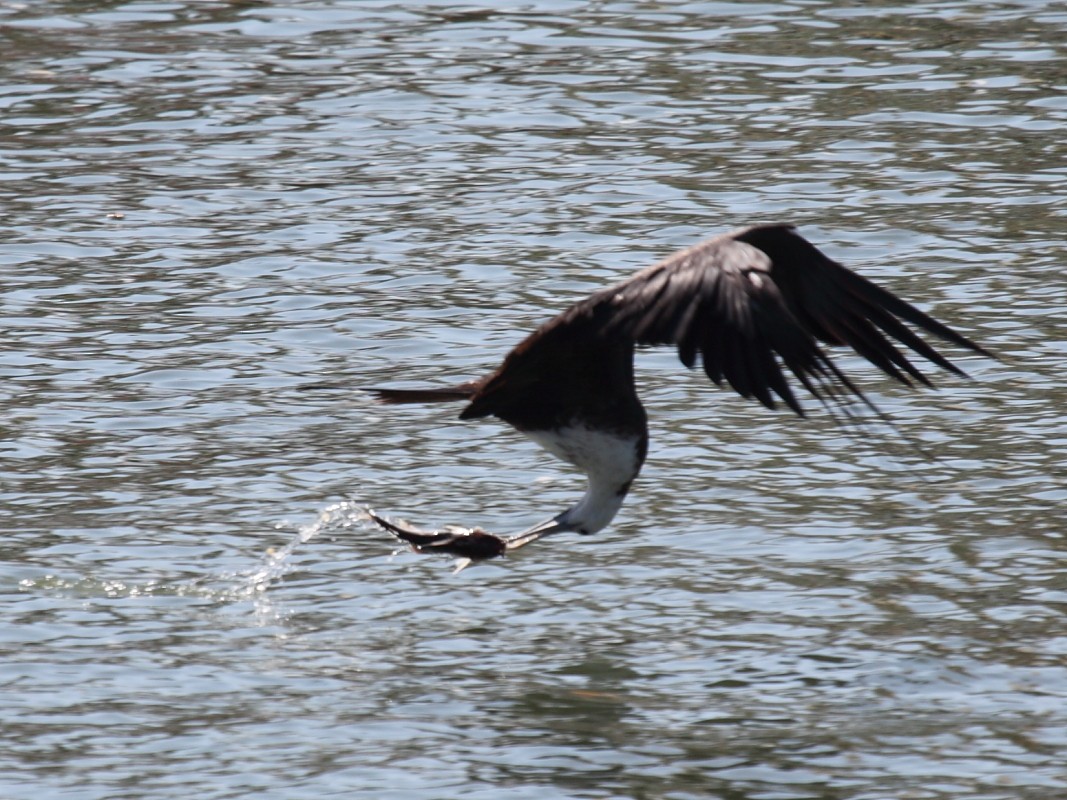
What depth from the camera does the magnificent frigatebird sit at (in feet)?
18.3

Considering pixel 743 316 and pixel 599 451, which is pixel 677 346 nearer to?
pixel 743 316

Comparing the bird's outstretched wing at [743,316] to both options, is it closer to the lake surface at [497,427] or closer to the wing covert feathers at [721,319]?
the wing covert feathers at [721,319]

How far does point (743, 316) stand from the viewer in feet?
18.0

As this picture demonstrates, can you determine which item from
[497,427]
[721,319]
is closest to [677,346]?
[721,319]

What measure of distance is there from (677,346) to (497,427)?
10.5 ft

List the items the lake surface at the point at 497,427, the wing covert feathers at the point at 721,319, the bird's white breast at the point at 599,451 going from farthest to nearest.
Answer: the bird's white breast at the point at 599,451 < the lake surface at the point at 497,427 < the wing covert feathers at the point at 721,319

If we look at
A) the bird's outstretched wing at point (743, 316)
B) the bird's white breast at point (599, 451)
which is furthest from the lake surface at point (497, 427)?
the bird's outstretched wing at point (743, 316)

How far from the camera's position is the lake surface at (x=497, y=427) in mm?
6012

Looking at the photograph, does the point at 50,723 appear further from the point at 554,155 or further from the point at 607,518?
the point at 554,155

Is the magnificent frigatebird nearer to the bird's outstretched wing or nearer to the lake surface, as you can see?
the bird's outstretched wing

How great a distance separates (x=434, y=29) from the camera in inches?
580

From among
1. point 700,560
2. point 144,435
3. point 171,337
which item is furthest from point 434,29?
point 700,560

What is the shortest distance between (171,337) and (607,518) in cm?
332

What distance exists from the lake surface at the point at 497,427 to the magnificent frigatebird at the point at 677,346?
0.49 meters
